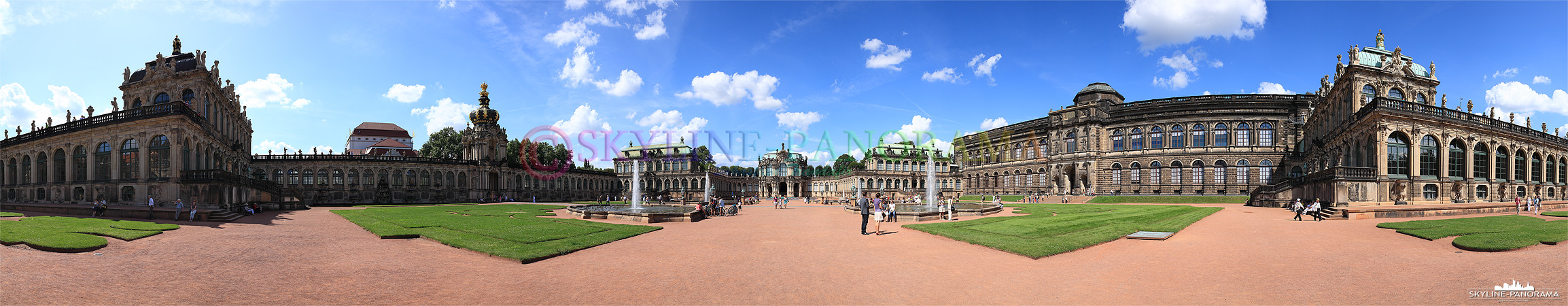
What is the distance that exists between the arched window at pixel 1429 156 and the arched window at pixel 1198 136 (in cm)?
2851

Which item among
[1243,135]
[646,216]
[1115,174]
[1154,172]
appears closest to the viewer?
[646,216]

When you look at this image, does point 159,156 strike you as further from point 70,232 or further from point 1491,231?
point 1491,231

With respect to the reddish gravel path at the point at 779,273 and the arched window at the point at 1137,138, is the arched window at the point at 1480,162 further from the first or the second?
the reddish gravel path at the point at 779,273

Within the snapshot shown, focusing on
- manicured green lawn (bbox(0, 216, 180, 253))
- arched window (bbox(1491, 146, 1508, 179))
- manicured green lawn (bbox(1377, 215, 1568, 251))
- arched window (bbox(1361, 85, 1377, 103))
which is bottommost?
manicured green lawn (bbox(1377, 215, 1568, 251))

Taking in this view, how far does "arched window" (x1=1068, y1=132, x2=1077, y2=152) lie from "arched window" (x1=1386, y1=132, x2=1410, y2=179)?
1350 inches

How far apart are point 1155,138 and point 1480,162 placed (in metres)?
28.5

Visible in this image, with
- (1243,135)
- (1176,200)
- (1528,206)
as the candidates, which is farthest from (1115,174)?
(1528,206)

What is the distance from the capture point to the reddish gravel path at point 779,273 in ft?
31.0

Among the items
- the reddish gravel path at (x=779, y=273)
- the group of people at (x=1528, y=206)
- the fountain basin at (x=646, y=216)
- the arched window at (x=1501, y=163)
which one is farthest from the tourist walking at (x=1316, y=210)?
the fountain basin at (x=646, y=216)

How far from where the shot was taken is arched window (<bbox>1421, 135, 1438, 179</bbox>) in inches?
1382

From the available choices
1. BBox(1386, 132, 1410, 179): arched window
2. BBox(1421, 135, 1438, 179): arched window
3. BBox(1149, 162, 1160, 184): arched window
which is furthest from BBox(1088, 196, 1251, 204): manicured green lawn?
BBox(1386, 132, 1410, 179): arched window

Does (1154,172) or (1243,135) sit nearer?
(1243,135)

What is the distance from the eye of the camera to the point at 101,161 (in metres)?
32.6

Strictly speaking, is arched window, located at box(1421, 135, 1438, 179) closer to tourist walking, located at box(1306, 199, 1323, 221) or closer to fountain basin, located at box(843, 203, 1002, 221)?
tourist walking, located at box(1306, 199, 1323, 221)
